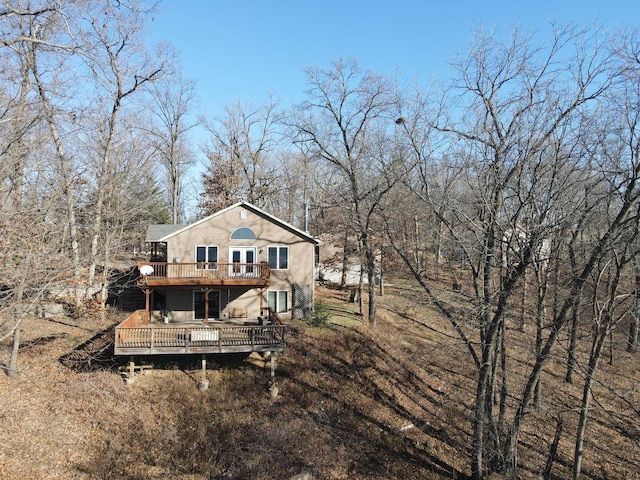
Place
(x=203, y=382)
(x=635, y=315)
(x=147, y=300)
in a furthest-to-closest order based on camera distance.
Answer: (x=147, y=300) → (x=203, y=382) → (x=635, y=315)

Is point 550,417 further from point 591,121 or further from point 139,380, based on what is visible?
point 139,380

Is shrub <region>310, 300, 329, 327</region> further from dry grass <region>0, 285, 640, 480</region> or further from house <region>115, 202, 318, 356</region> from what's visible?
house <region>115, 202, 318, 356</region>

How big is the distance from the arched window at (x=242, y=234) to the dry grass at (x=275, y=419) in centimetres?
532

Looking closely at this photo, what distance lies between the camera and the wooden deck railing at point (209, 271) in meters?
19.1

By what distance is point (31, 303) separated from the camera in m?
10.5

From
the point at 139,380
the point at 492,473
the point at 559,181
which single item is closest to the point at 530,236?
the point at 559,181

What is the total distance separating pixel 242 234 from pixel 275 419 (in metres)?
9.72

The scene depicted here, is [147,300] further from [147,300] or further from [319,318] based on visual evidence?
[319,318]

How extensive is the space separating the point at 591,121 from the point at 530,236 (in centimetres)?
366

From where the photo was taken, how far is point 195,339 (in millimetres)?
15711

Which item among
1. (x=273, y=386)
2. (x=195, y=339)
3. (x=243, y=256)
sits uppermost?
(x=243, y=256)

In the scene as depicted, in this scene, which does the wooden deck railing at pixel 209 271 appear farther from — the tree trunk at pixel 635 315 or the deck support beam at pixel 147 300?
the tree trunk at pixel 635 315

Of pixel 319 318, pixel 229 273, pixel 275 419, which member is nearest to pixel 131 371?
pixel 275 419

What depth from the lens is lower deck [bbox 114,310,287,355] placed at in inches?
596
